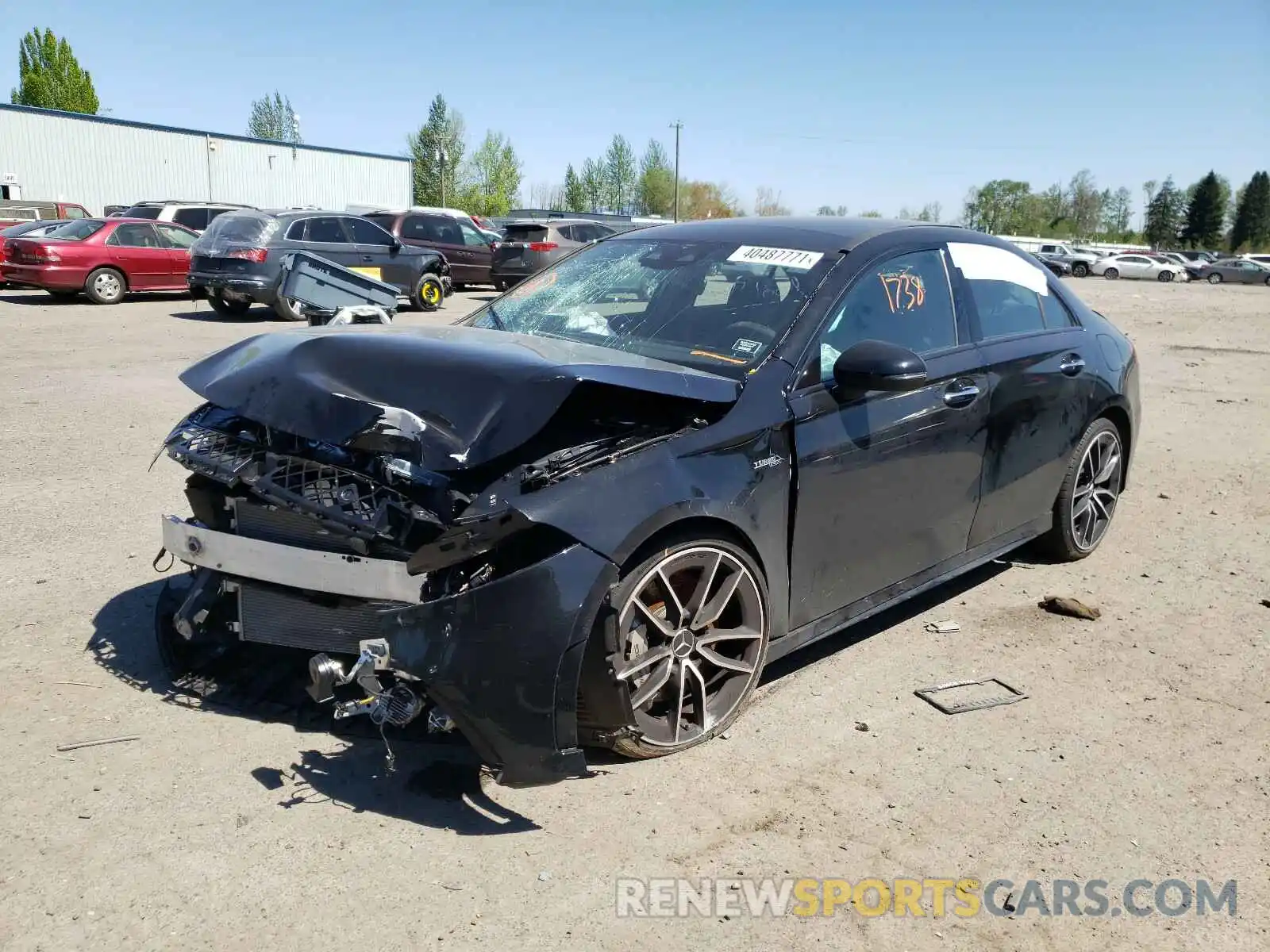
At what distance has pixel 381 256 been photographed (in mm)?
A: 17594

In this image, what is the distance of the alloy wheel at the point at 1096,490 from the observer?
523 cm

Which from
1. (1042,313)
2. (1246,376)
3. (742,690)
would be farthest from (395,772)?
(1246,376)

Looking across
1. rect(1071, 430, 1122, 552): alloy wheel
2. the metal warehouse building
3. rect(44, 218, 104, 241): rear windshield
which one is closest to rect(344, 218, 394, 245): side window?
rect(44, 218, 104, 241): rear windshield

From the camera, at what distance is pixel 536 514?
279cm

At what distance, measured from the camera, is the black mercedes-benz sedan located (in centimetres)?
283

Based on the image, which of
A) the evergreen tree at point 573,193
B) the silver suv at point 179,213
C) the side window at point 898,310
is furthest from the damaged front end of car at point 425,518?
the evergreen tree at point 573,193

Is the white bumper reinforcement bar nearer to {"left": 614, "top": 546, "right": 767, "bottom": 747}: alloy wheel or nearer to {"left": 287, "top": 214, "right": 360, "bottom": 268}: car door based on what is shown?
{"left": 614, "top": 546, "right": 767, "bottom": 747}: alloy wheel

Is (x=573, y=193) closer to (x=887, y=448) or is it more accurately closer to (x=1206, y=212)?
(x=1206, y=212)

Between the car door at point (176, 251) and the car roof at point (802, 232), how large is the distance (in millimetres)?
16909

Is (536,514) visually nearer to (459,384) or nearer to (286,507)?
(459,384)

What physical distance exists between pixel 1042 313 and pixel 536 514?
3263 millimetres

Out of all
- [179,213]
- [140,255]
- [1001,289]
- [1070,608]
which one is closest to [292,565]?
[1001,289]

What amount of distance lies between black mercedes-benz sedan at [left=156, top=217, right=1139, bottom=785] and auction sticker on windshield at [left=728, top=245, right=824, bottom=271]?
0.02 m

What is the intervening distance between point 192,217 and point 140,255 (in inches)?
193
